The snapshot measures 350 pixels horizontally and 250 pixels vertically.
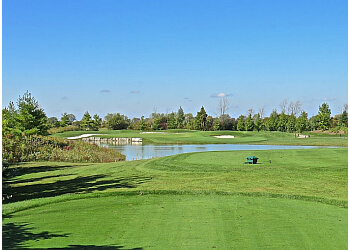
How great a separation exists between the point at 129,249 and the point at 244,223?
6.60ft

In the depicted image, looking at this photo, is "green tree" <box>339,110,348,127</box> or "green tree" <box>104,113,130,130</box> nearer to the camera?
"green tree" <box>339,110,348,127</box>

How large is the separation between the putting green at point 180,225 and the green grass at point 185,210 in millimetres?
13

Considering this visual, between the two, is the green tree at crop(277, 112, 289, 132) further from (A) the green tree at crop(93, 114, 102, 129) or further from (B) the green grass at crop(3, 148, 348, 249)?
(B) the green grass at crop(3, 148, 348, 249)

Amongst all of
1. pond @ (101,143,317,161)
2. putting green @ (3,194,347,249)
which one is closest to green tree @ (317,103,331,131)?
pond @ (101,143,317,161)

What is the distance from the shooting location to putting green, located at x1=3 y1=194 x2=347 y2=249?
4898 mm

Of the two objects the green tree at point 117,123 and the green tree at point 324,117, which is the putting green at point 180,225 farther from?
the green tree at point 117,123

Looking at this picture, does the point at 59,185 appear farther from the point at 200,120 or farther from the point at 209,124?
the point at 209,124

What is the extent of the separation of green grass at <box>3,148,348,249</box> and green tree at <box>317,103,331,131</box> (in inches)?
1909

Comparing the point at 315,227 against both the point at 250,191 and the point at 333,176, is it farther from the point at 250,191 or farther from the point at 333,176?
the point at 333,176

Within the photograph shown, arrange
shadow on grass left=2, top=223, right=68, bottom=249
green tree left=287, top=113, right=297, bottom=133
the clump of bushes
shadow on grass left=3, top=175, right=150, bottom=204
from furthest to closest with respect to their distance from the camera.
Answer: green tree left=287, top=113, right=297, bottom=133 → the clump of bushes → shadow on grass left=3, top=175, right=150, bottom=204 → shadow on grass left=2, top=223, right=68, bottom=249

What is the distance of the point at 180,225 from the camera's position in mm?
5766

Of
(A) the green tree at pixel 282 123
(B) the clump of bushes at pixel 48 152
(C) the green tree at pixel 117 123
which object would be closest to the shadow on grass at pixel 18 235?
(B) the clump of bushes at pixel 48 152

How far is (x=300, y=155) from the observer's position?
17.8m

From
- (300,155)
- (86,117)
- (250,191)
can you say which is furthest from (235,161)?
(86,117)
